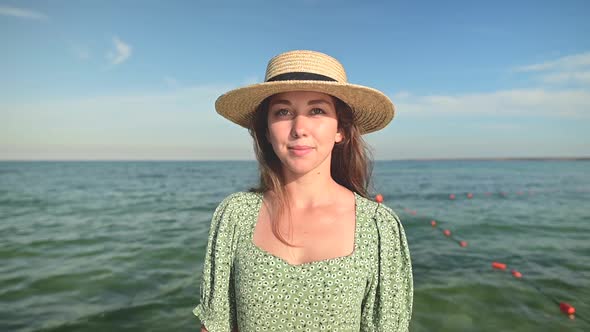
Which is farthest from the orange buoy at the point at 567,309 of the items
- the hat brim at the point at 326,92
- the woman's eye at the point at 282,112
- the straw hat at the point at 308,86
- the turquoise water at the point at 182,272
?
the woman's eye at the point at 282,112

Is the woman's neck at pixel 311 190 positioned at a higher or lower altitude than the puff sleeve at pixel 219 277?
higher

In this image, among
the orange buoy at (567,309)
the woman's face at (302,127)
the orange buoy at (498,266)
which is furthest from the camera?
the orange buoy at (498,266)

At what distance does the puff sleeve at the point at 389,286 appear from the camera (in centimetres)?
207

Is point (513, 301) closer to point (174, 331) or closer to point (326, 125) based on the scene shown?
point (174, 331)

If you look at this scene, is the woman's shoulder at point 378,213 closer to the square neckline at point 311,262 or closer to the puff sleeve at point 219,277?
the square neckline at point 311,262

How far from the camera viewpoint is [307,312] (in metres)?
2.00

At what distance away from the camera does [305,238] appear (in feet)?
7.20

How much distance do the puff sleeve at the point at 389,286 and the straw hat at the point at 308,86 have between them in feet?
2.48

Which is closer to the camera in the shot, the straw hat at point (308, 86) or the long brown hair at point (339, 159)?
the straw hat at point (308, 86)

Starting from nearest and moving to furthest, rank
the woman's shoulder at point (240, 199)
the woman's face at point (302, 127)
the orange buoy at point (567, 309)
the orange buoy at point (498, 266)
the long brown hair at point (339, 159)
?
1. the woman's face at point (302, 127)
2. the woman's shoulder at point (240, 199)
3. the long brown hair at point (339, 159)
4. the orange buoy at point (567, 309)
5. the orange buoy at point (498, 266)

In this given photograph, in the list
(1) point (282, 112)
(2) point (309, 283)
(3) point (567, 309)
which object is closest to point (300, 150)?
(1) point (282, 112)

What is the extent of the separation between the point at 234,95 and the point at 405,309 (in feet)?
5.57

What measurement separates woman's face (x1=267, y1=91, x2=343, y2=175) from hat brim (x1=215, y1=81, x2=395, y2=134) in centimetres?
7

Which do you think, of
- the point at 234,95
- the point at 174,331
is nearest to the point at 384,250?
the point at 234,95
